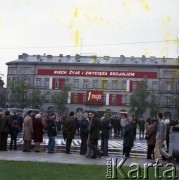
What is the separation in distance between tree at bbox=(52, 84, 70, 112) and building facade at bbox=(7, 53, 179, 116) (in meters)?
4.42

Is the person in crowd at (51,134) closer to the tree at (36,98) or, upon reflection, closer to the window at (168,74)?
the tree at (36,98)

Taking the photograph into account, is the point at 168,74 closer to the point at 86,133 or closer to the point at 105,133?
the point at 86,133

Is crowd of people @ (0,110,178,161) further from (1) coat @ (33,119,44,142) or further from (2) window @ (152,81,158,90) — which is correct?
(2) window @ (152,81,158,90)

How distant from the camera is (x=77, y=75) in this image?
99.4m

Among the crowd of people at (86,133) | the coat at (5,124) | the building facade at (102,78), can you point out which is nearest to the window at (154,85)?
the building facade at (102,78)

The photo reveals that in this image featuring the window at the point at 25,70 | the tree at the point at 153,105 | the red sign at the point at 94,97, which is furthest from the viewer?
the window at the point at 25,70

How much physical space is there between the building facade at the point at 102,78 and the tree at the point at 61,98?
14.5ft

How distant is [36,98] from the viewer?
92.7 meters

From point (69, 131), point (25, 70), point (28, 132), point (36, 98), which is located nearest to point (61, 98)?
point (36, 98)

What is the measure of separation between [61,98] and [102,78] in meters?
12.0

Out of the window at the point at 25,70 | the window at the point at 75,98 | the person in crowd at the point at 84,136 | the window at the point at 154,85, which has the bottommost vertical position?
the person in crowd at the point at 84,136

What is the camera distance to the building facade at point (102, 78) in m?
95.8

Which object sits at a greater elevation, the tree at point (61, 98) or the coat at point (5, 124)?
the tree at point (61, 98)

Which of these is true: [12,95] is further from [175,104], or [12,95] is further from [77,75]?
[175,104]
